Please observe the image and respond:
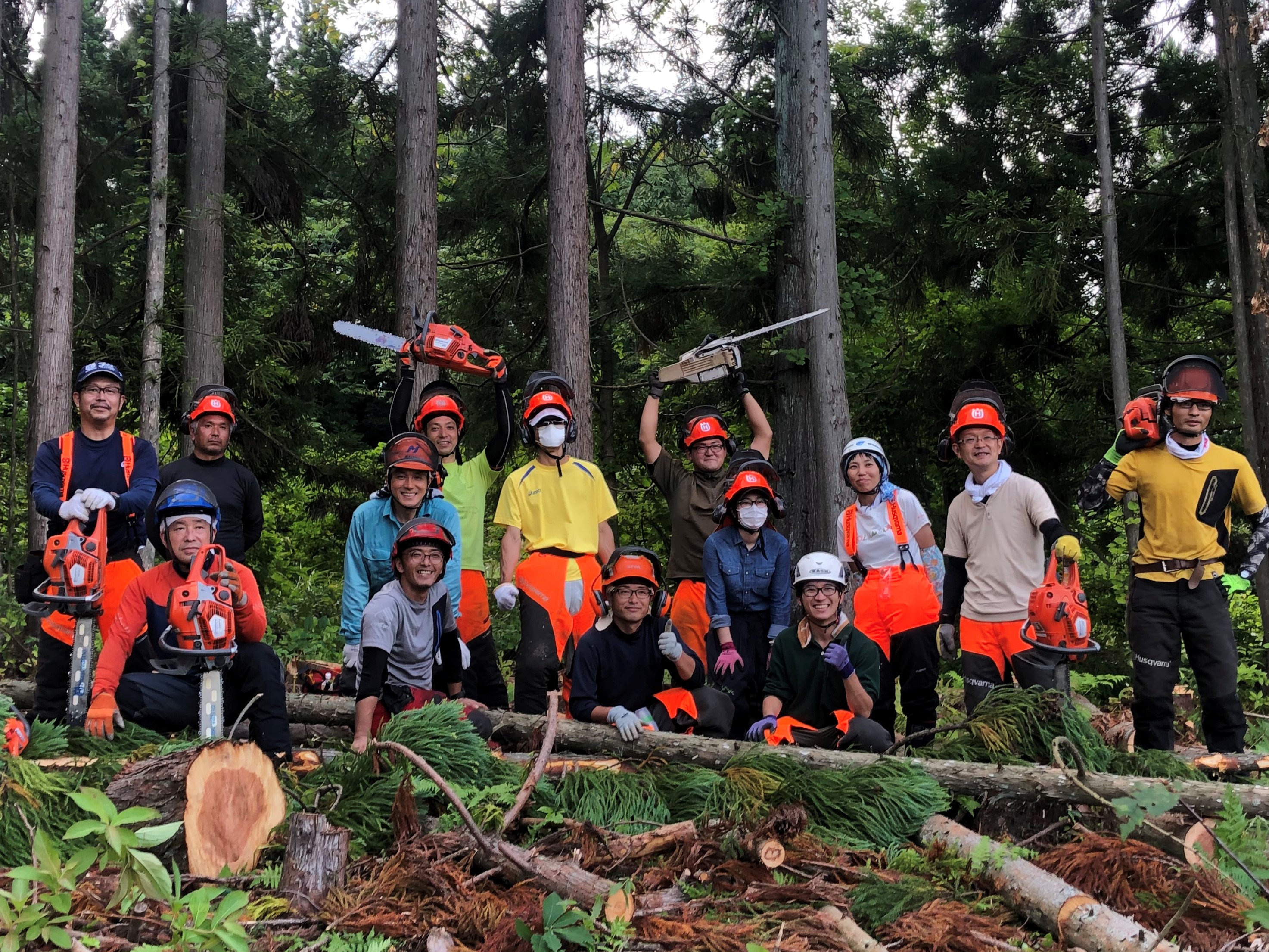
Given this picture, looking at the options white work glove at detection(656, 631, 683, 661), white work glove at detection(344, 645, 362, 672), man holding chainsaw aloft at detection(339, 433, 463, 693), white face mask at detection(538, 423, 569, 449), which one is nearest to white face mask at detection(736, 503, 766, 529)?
white work glove at detection(656, 631, 683, 661)

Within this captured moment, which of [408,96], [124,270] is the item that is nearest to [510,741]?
[408,96]

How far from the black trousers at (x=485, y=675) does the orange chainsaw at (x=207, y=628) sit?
170 centimetres

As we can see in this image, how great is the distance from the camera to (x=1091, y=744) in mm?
4867

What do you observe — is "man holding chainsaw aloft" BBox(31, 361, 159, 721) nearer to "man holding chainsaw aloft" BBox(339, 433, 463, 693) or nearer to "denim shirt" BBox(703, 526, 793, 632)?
"man holding chainsaw aloft" BBox(339, 433, 463, 693)

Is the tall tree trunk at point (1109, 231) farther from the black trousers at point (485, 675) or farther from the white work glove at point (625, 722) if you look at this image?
the white work glove at point (625, 722)

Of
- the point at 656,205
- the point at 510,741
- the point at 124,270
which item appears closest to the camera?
the point at 510,741

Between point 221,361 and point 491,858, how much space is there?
8.53 meters

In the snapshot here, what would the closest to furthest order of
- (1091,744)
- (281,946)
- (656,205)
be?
(281,946)
(1091,744)
(656,205)

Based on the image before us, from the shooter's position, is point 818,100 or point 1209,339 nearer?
point 818,100

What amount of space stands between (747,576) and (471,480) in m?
1.88

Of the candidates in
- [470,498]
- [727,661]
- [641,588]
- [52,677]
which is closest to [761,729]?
[727,661]

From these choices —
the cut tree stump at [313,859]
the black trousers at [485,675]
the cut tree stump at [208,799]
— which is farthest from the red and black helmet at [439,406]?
the cut tree stump at [313,859]

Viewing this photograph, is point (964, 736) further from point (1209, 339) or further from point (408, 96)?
point (1209, 339)

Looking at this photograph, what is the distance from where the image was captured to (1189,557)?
5707 mm
